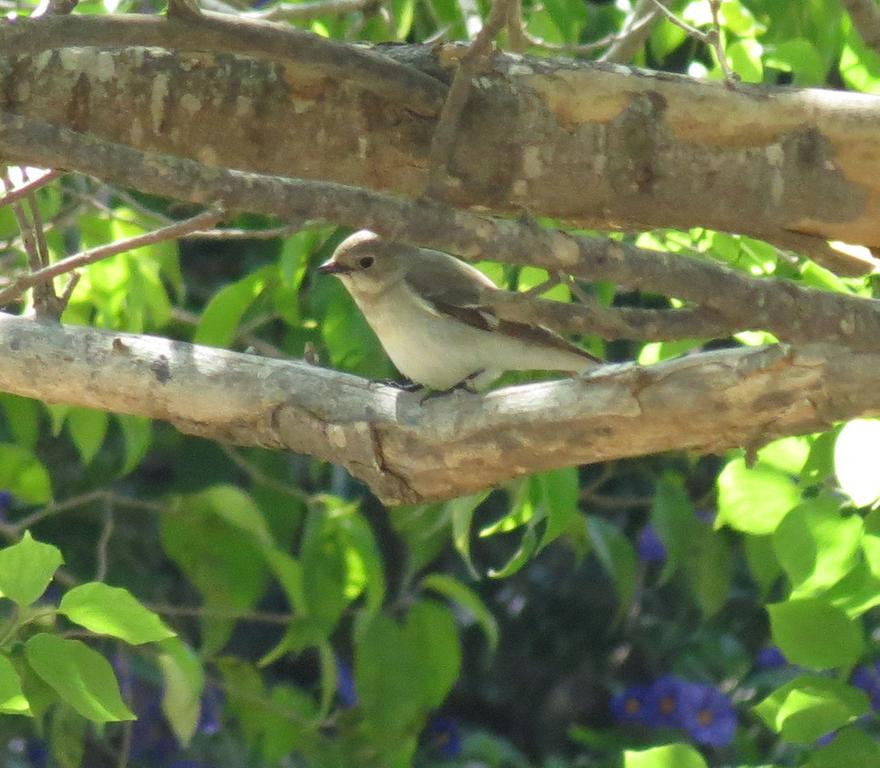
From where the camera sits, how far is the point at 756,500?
2.35m

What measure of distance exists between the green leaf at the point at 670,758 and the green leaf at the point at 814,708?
134 mm

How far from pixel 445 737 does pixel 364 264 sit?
2.19 m

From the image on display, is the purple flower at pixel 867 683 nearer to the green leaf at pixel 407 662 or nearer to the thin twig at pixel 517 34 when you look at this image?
the green leaf at pixel 407 662

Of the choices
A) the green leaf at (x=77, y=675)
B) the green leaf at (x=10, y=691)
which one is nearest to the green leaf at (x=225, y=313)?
the green leaf at (x=77, y=675)

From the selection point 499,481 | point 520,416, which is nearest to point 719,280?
A: point 520,416

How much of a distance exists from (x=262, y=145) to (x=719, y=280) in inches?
31.4

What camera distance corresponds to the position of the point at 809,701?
82.5 inches

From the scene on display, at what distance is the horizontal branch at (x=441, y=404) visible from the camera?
6.64ft

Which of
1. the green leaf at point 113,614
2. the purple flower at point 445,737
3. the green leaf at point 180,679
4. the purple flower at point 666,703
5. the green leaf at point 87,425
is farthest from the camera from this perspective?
the purple flower at point 445,737

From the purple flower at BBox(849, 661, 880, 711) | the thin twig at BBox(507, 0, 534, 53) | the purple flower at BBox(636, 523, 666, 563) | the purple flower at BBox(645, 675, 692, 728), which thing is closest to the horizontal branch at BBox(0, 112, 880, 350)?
the thin twig at BBox(507, 0, 534, 53)

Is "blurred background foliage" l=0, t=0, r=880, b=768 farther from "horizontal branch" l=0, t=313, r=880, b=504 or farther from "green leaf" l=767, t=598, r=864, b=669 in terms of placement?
"horizontal branch" l=0, t=313, r=880, b=504

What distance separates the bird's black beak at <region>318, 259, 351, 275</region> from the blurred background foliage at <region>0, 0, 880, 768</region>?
3.2 inches

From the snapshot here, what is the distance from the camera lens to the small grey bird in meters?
3.37

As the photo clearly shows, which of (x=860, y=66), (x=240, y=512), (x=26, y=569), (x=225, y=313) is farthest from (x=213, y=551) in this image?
(x=860, y=66)
